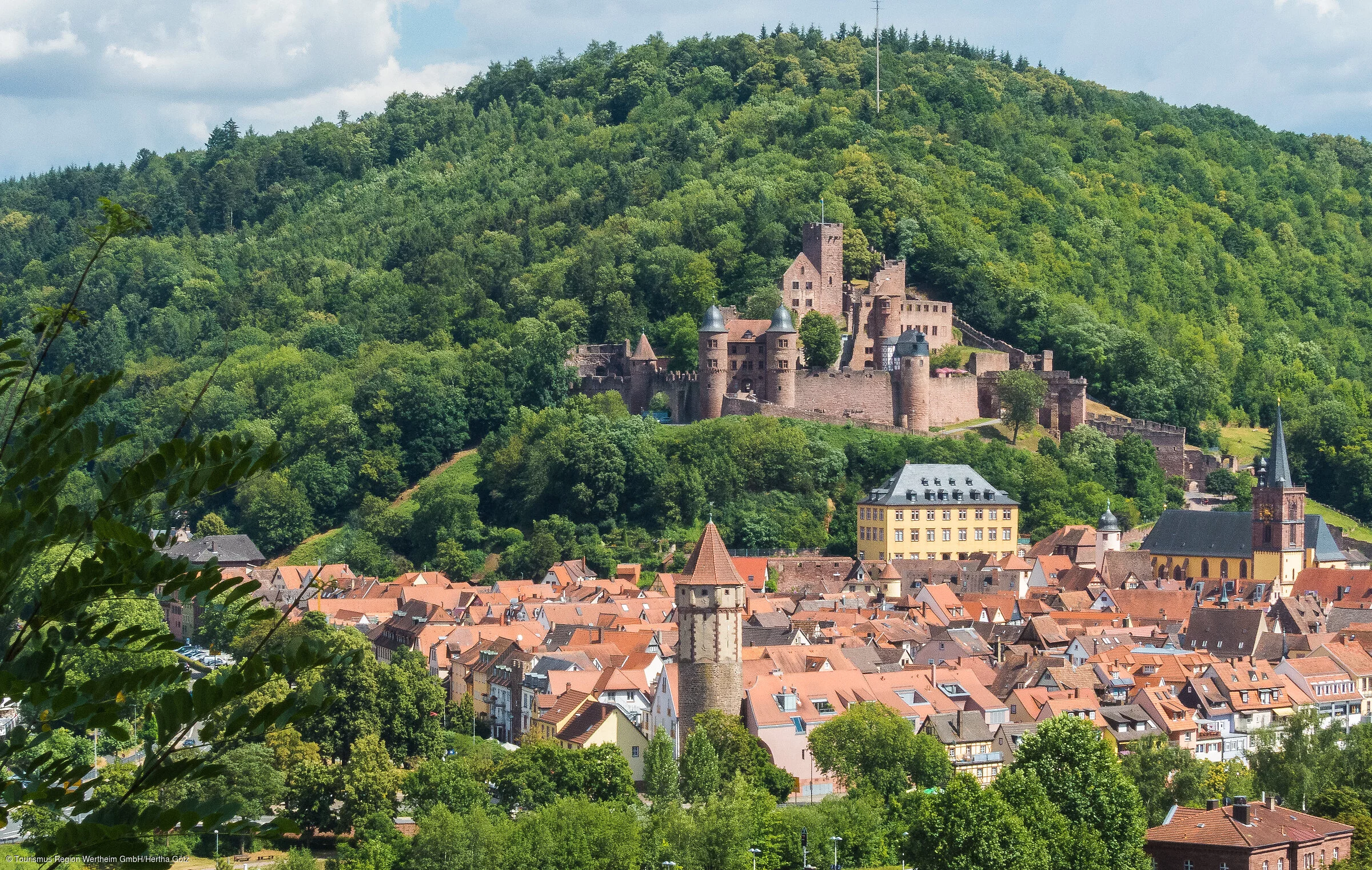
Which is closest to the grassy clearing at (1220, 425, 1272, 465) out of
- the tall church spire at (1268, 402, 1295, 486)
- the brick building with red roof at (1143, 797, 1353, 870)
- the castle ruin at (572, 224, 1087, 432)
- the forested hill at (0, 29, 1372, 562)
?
the forested hill at (0, 29, 1372, 562)

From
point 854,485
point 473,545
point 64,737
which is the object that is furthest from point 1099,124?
point 64,737

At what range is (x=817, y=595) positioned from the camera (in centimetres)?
8944

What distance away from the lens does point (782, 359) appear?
4035 inches

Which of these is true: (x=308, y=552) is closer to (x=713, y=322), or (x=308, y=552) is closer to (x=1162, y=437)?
(x=713, y=322)

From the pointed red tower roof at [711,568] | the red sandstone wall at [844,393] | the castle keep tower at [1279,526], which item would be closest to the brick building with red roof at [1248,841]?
the pointed red tower roof at [711,568]

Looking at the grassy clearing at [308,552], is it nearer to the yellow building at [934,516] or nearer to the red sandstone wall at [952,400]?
the yellow building at [934,516]

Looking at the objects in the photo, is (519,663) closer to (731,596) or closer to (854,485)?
(731,596)

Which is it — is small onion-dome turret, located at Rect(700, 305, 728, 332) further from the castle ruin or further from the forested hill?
the forested hill

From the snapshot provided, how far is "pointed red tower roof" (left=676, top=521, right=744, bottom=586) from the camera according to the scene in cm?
6025

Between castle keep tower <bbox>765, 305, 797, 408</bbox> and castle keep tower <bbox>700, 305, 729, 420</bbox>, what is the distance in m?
2.31

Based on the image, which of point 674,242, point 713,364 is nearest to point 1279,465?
point 713,364

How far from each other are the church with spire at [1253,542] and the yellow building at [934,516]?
815 cm

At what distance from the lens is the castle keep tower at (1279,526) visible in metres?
97.5

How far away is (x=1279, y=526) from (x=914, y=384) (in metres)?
19.4
